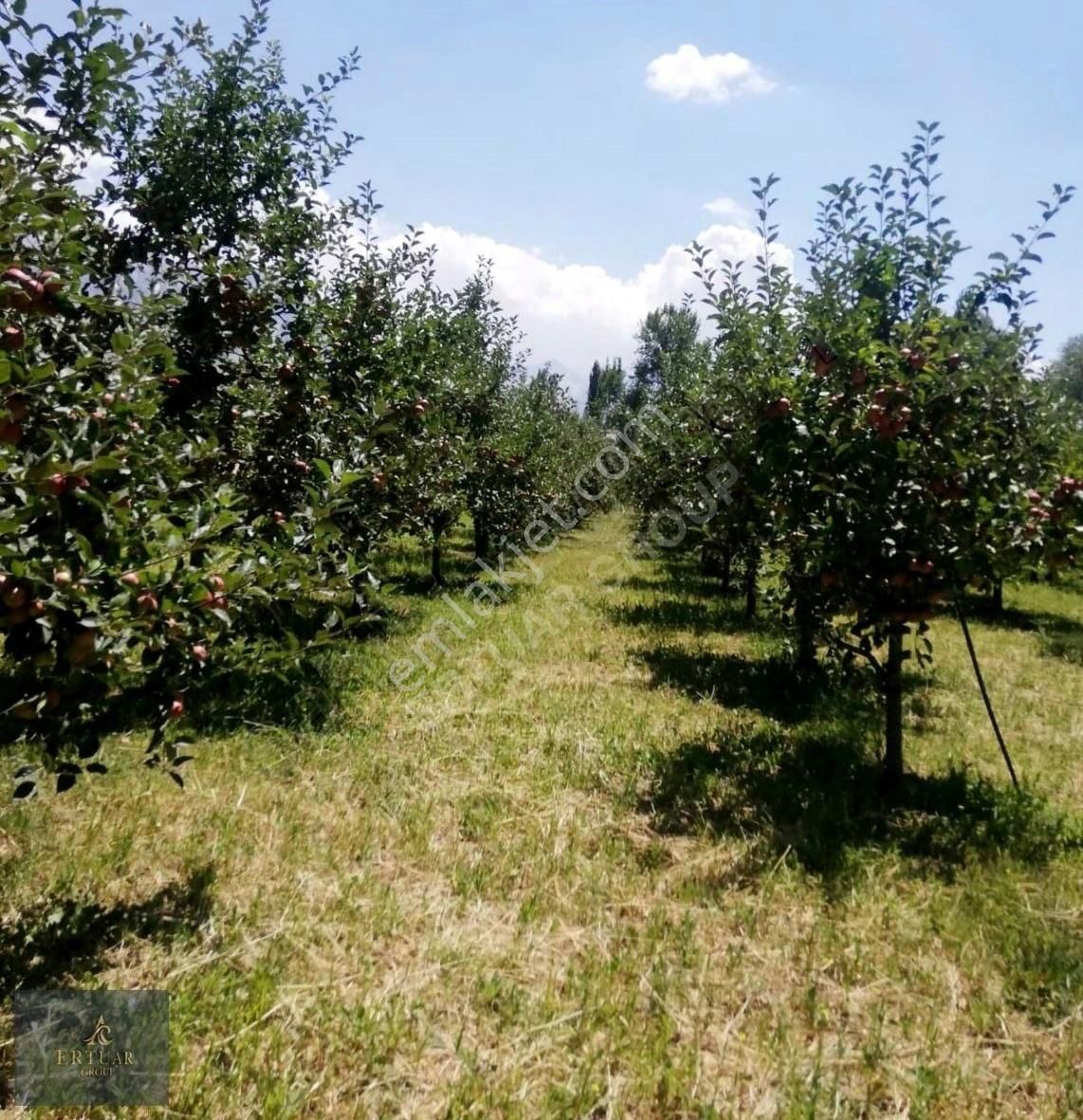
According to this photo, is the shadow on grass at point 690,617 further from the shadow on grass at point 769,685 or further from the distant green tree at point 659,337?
the distant green tree at point 659,337

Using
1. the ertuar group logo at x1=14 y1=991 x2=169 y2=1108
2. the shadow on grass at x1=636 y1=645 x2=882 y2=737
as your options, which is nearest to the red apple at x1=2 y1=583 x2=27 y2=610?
the ertuar group logo at x1=14 y1=991 x2=169 y2=1108

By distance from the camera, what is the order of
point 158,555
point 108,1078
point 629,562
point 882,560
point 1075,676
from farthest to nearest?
point 629,562 → point 1075,676 → point 882,560 → point 158,555 → point 108,1078

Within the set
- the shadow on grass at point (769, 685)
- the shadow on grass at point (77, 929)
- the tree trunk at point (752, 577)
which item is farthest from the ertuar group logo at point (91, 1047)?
the tree trunk at point (752, 577)

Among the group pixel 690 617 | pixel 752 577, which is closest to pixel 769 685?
pixel 690 617

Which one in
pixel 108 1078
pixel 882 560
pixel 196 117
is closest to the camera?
pixel 108 1078

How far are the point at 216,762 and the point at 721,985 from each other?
365cm

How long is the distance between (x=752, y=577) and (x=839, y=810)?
22.6ft

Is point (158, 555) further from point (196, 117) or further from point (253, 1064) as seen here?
point (196, 117)

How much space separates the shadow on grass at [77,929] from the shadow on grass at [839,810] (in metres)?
2.75

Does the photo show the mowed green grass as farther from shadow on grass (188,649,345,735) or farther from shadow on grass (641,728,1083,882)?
shadow on grass (188,649,345,735)

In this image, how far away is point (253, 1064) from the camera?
8.73 feet

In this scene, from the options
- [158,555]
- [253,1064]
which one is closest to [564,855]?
[253,1064]

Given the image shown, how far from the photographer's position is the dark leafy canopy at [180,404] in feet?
8.05

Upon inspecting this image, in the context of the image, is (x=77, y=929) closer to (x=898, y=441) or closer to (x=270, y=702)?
(x=270, y=702)
